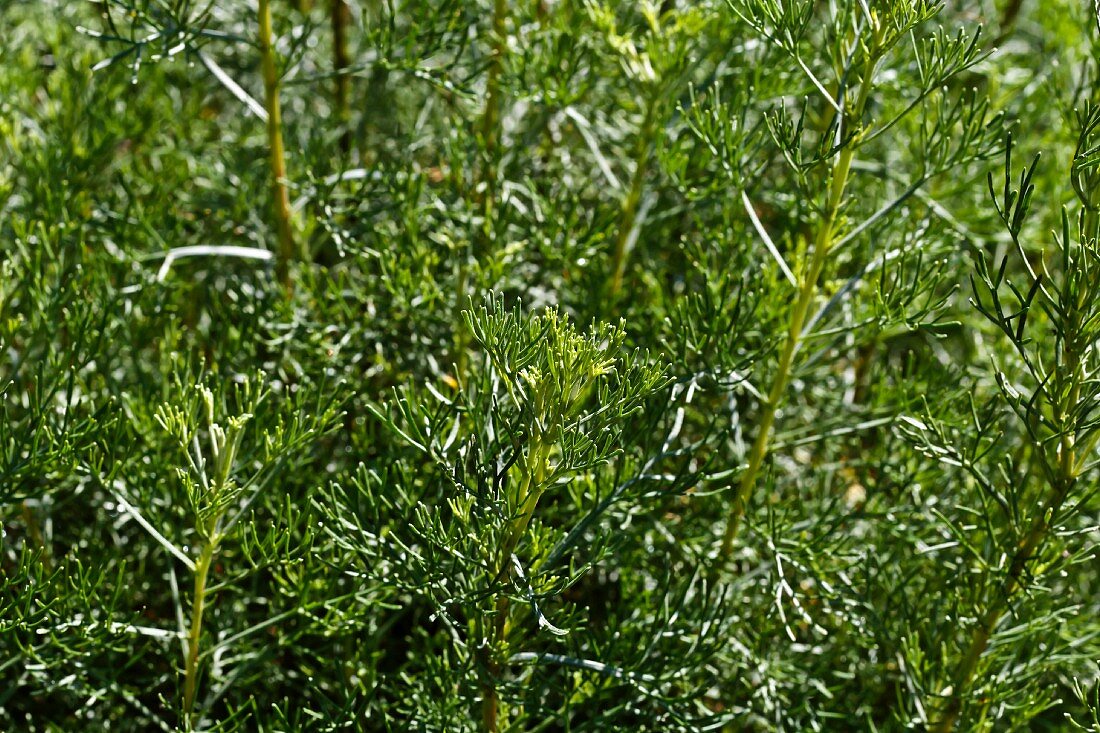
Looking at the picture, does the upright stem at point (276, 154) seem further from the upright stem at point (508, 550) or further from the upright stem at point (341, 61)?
the upright stem at point (508, 550)

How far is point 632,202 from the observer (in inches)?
46.6

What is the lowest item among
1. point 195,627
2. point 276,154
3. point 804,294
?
point 195,627

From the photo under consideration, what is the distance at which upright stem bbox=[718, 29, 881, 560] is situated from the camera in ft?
2.98

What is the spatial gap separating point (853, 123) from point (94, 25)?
118cm

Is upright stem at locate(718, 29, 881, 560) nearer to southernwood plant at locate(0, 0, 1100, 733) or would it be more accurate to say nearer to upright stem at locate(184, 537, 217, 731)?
southernwood plant at locate(0, 0, 1100, 733)

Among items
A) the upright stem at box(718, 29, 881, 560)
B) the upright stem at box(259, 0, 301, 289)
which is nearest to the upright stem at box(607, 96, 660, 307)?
the upright stem at box(718, 29, 881, 560)

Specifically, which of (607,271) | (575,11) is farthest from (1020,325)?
(575,11)

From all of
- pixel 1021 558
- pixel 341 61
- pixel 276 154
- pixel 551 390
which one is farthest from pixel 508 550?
pixel 341 61

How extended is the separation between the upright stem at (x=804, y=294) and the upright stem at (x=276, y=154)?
1.71 feet

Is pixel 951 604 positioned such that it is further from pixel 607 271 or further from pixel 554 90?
pixel 554 90

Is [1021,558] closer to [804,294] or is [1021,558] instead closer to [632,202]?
[804,294]

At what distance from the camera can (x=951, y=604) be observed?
1.02m

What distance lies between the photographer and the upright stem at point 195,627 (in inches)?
36.2

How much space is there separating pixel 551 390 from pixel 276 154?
52 centimetres
